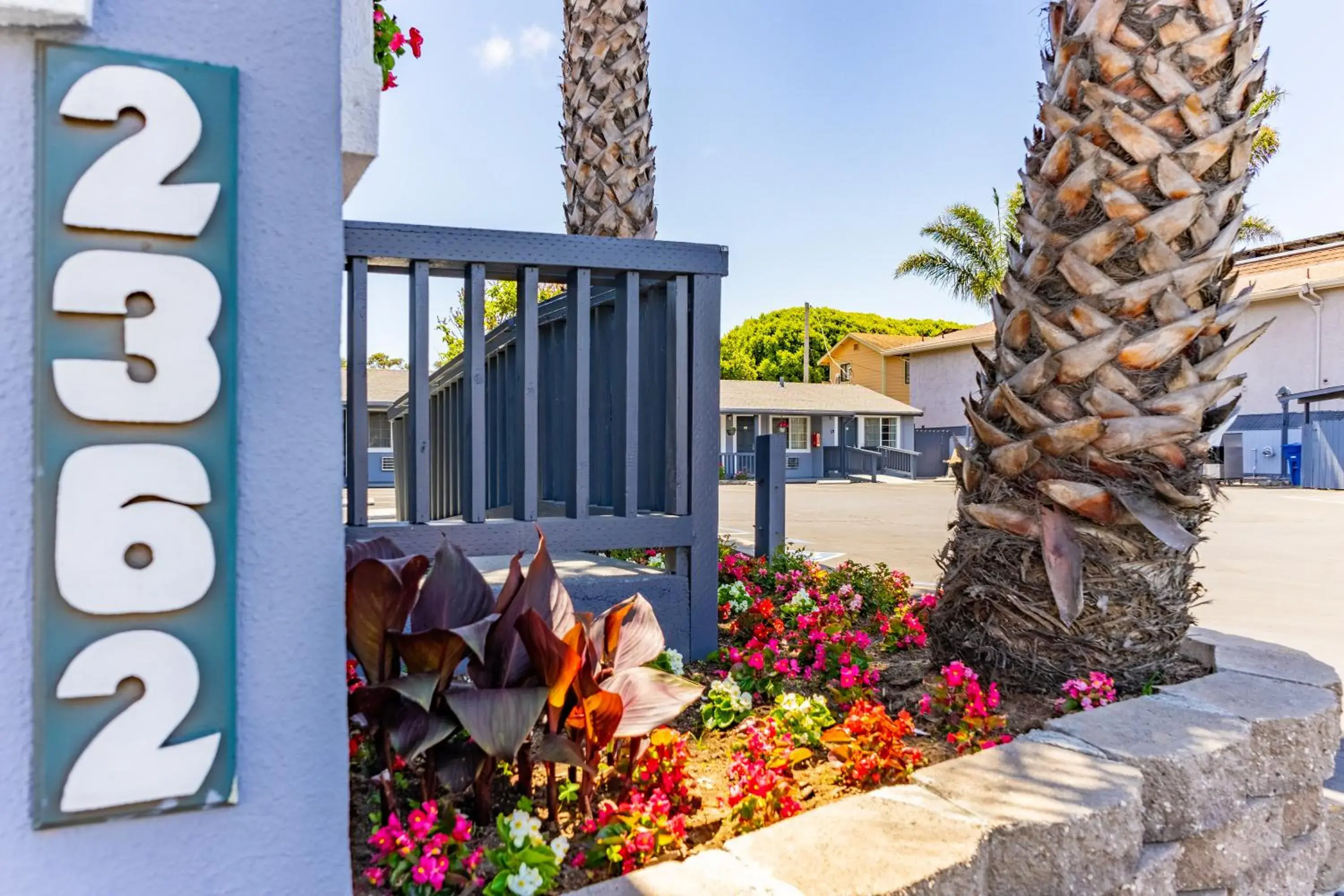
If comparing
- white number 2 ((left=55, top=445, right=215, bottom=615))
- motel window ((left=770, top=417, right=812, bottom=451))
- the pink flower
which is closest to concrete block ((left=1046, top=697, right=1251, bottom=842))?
the pink flower

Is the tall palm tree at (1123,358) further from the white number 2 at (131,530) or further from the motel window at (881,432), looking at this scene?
the motel window at (881,432)

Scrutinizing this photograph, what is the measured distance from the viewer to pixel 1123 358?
9.25 ft

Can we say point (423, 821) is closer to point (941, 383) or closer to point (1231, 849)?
point (1231, 849)

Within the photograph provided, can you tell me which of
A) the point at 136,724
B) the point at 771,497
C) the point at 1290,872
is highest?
the point at 771,497

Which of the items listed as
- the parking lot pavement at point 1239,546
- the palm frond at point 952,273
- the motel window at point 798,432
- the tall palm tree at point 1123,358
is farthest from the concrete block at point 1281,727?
the motel window at point 798,432

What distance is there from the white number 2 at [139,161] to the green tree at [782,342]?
50374 mm

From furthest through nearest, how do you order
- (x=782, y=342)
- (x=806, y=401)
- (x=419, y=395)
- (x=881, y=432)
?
(x=782, y=342) → (x=881, y=432) → (x=806, y=401) → (x=419, y=395)

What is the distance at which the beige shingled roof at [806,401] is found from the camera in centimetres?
2988

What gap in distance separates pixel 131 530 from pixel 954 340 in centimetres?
3467

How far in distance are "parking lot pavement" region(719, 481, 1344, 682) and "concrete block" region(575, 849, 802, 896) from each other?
2170 millimetres

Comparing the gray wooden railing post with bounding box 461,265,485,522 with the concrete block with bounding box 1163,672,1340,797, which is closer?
the concrete block with bounding box 1163,672,1340,797

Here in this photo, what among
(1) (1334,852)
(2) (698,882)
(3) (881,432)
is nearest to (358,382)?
(2) (698,882)

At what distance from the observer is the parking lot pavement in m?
5.86

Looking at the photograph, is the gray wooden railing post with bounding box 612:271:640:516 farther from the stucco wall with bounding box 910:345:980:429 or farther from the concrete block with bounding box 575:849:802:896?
the stucco wall with bounding box 910:345:980:429
